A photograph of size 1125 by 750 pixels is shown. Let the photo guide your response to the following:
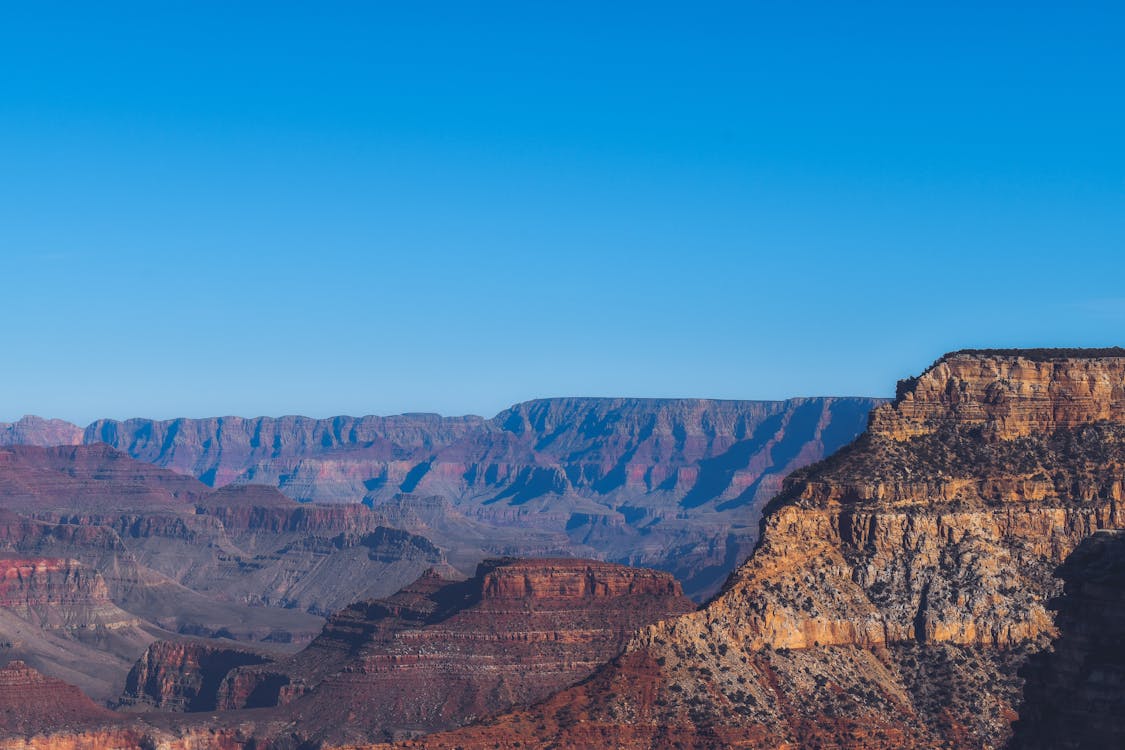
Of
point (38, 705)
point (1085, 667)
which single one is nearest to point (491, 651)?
point (38, 705)

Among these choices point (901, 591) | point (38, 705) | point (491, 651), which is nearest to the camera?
point (901, 591)

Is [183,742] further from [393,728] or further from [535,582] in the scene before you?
[535,582]

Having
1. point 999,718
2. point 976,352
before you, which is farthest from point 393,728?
point 999,718

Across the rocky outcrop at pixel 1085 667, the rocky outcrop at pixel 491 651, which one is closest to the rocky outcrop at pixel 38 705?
the rocky outcrop at pixel 491 651

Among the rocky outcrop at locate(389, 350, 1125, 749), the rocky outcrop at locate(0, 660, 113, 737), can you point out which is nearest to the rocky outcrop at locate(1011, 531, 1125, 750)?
the rocky outcrop at locate(389, 350, 1125, 749)

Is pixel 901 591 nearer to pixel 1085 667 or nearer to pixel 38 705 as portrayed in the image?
pixel 1085 667

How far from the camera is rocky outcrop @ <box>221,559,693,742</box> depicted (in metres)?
174

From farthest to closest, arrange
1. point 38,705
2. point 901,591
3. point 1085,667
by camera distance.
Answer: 1. point 38,705
2. point 901,591
3. point 1085,667

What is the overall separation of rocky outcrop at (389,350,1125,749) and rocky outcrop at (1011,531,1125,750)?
805 inches

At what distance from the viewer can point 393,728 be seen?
168m

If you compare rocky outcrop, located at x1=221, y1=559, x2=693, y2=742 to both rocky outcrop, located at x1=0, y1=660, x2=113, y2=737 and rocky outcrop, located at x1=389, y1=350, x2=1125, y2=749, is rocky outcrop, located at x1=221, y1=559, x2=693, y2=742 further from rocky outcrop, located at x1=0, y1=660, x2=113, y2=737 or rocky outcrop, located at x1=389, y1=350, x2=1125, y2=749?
rocky outcrop, located at x1=389, y1=350, x2=1125, y2=749

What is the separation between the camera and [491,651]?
593ft

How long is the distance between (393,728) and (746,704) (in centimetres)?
8783

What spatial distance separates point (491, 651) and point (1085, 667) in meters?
124
